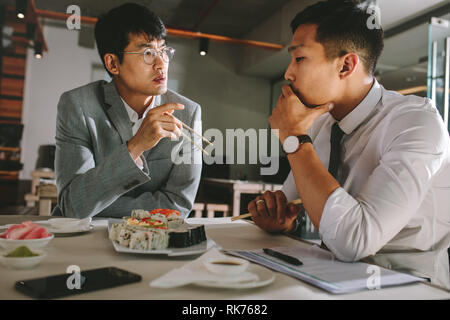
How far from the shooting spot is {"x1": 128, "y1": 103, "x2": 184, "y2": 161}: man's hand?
55.4 inches

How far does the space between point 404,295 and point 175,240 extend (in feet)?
1.70

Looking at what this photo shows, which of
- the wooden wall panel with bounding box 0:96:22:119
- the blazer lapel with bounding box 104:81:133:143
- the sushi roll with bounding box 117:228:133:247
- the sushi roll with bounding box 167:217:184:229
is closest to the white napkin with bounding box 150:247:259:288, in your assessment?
the sushi roll with bounding box 117:228:133:247

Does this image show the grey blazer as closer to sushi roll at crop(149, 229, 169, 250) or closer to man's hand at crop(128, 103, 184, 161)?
man's hand at crop(128, 103, 184, 161)

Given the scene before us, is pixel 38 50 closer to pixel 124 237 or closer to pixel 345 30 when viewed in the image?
pixel 345 30

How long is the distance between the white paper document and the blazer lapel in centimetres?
100

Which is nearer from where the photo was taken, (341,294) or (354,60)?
(341,294)

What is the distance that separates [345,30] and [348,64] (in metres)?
0.12

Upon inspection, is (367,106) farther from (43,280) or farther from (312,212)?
(43,280)

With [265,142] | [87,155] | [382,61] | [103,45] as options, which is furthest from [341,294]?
[265,142]

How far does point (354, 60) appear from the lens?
1243 mm

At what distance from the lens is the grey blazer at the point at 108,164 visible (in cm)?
141

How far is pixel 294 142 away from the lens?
1.11m

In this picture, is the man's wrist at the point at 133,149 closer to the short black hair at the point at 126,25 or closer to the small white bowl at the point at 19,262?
the short black hair at the point at 126,25

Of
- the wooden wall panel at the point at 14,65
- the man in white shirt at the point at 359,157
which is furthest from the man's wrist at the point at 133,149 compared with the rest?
the wooden wall panel at the point at 14,65
